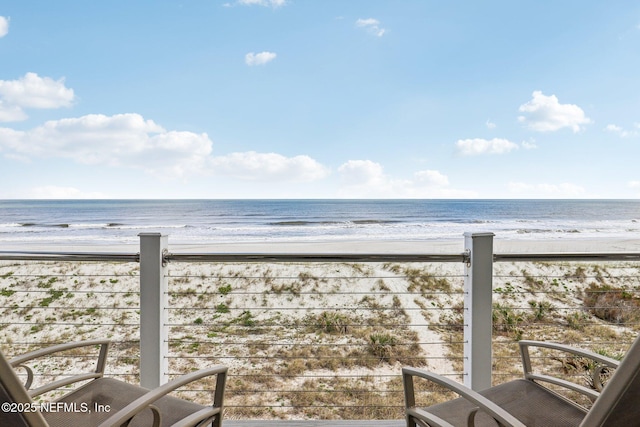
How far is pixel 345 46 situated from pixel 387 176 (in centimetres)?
960

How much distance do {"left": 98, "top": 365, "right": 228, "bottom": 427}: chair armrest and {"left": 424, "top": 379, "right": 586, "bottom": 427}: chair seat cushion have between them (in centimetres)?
68

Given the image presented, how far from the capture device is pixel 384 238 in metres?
12.7

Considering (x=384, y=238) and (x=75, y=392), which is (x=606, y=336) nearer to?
(x=75, y=392)

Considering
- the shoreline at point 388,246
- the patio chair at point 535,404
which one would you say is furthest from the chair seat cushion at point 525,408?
the shoreline at point 388,246

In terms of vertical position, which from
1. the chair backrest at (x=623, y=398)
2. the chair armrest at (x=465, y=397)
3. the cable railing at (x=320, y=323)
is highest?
the chair backrest at (x=623, y=398)

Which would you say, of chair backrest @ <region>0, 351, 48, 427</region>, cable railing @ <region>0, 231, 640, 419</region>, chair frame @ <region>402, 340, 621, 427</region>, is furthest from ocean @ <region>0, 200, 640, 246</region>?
chair backrest @ <region>0, 351, 48, 427</region>

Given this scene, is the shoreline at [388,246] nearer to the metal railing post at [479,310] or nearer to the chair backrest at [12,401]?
the metal railing post at [479,310]

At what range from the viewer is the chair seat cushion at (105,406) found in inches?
42.2

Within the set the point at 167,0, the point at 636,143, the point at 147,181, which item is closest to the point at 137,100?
the point at 147,181

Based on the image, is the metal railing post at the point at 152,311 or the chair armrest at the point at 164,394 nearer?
the chair armrest at the point at 164,394

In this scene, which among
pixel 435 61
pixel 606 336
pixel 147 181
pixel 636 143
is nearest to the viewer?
pixel 606 336

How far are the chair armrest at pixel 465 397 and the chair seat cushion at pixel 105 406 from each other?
680mm

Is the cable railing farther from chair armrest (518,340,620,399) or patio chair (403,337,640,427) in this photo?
patio chair (403,337,640,427)

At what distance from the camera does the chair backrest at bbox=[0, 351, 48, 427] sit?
651 mm
